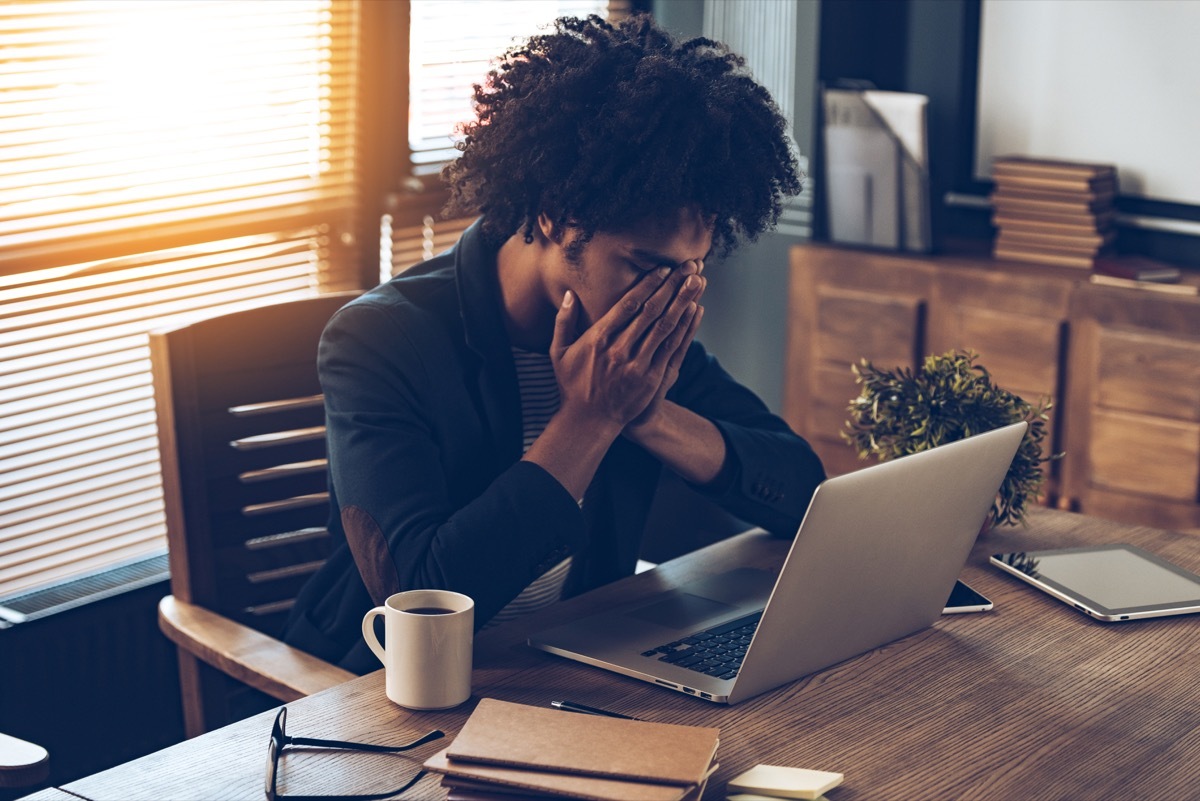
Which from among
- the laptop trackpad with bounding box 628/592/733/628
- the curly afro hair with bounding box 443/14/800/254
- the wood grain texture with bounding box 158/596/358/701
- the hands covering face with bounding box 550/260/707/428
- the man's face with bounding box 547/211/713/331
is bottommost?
the wood grain texture with bounding box 158/596/358/701

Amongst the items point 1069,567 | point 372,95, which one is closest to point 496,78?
point 1069,567

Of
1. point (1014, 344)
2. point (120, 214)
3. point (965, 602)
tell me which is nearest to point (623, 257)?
point (965, 602)

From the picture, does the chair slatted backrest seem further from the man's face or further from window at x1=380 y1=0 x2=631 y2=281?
window at x1=380 y1=0 x2=631 y2=281

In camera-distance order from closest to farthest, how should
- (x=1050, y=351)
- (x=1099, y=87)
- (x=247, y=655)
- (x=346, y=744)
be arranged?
(x=346, y=744)
(x=247, y=655)
(x=1050, y=351)
(x=1099, y=87)

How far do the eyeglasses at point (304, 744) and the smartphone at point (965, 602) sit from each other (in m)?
0.61

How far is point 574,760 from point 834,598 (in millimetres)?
333

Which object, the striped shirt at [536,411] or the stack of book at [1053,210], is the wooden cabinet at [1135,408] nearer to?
the stack of book at [1053,210]

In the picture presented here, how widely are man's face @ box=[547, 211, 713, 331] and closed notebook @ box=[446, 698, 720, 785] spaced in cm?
60

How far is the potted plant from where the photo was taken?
5.41 feet

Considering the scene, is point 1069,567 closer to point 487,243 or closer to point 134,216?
point 487,243

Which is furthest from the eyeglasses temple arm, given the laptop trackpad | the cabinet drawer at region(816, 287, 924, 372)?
the cabinet drawer at region(816, 287, 924, 372)

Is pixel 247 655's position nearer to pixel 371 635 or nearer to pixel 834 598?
pixel 371 635

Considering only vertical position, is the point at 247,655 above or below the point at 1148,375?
below

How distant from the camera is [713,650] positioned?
1.34 meters
